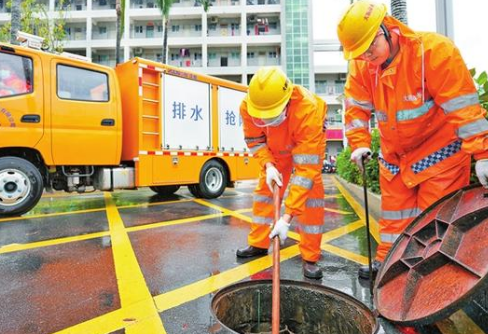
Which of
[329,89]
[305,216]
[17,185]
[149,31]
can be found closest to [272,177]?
[305,216]

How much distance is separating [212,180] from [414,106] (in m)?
6.05

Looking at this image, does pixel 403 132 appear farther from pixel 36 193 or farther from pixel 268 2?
pixel 268 2

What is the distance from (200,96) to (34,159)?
11.4ft

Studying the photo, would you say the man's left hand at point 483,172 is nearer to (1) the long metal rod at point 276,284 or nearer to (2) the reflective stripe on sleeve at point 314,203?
(1) the long metal rod at point 276,284

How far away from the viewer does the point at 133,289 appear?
2.56m

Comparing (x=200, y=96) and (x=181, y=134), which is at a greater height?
(x=200, y=96)

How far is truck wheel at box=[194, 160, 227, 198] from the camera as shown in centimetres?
763

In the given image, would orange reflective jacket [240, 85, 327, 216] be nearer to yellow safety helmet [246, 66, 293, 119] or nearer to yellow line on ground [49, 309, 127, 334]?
yellow safety helmet [246, 66, 293, 119]

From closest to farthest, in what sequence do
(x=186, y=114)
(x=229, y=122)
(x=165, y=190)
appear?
(x=186, y=114) → (x=229, y=122) → (x=165, y=190)

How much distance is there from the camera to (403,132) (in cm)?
238

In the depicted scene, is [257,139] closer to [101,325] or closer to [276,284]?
[276,284]

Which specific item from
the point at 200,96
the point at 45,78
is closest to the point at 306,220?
the point at 45,78

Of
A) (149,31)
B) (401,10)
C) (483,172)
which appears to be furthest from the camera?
(149,31)

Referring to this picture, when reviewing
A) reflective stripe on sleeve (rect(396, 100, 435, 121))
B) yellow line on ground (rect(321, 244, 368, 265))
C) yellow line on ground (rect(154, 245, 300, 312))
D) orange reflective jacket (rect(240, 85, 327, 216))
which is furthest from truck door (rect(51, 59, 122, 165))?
reflective stripe on sleeve (rect(396, 100, 435, 121))
